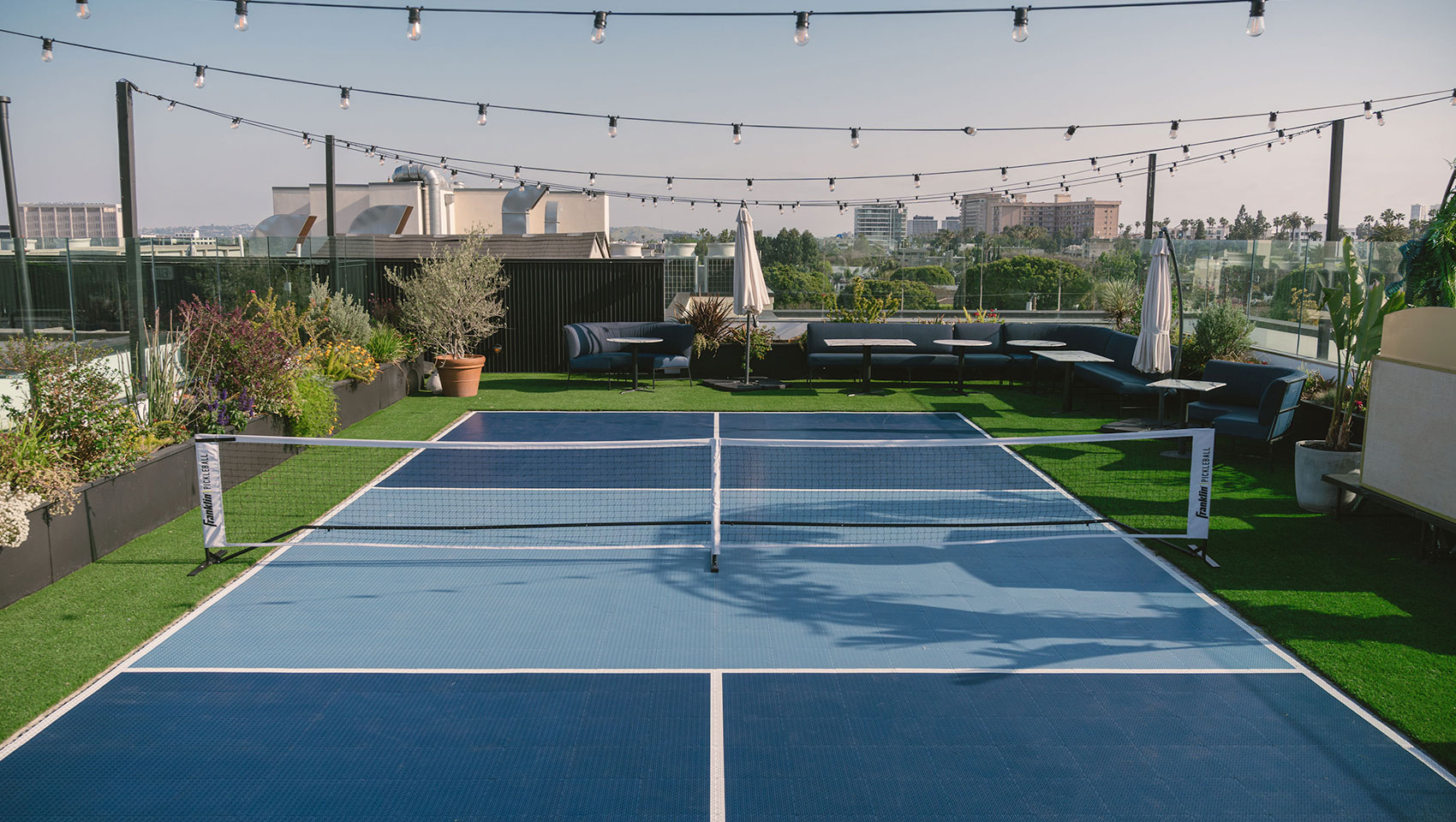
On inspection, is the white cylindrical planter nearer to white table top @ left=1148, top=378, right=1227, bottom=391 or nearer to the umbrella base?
white table top @ left=1148, top=378, right=1227, bottom=391

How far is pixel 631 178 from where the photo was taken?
25.2 metres

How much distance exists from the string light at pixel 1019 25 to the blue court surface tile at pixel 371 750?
8.12 meters

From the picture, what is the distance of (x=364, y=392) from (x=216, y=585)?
740 centimetres

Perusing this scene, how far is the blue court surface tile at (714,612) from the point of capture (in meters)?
5.78

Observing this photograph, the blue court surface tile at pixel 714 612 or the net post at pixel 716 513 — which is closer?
the blue court surface tile at pixel 714 612

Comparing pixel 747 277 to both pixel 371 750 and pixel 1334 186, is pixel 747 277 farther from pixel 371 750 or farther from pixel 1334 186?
pixel 371 750

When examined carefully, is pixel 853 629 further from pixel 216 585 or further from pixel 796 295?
pixel 796 295

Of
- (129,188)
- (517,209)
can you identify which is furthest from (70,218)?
(517,209)

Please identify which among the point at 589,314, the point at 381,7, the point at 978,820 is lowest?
the point at 978,820

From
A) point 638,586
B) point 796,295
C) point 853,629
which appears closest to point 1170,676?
point 853,629

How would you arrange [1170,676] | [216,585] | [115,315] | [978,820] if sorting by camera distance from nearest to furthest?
[978,820], [1170,676], [216,585], [115,315]

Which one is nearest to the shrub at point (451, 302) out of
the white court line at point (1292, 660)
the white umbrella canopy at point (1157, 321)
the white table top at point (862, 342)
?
the white table top at point (862, 342)

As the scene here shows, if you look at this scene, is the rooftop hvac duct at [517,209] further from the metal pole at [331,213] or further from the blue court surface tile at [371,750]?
the blue court surface tile at [371,750]

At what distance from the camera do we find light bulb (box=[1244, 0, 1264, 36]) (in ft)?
30.8
